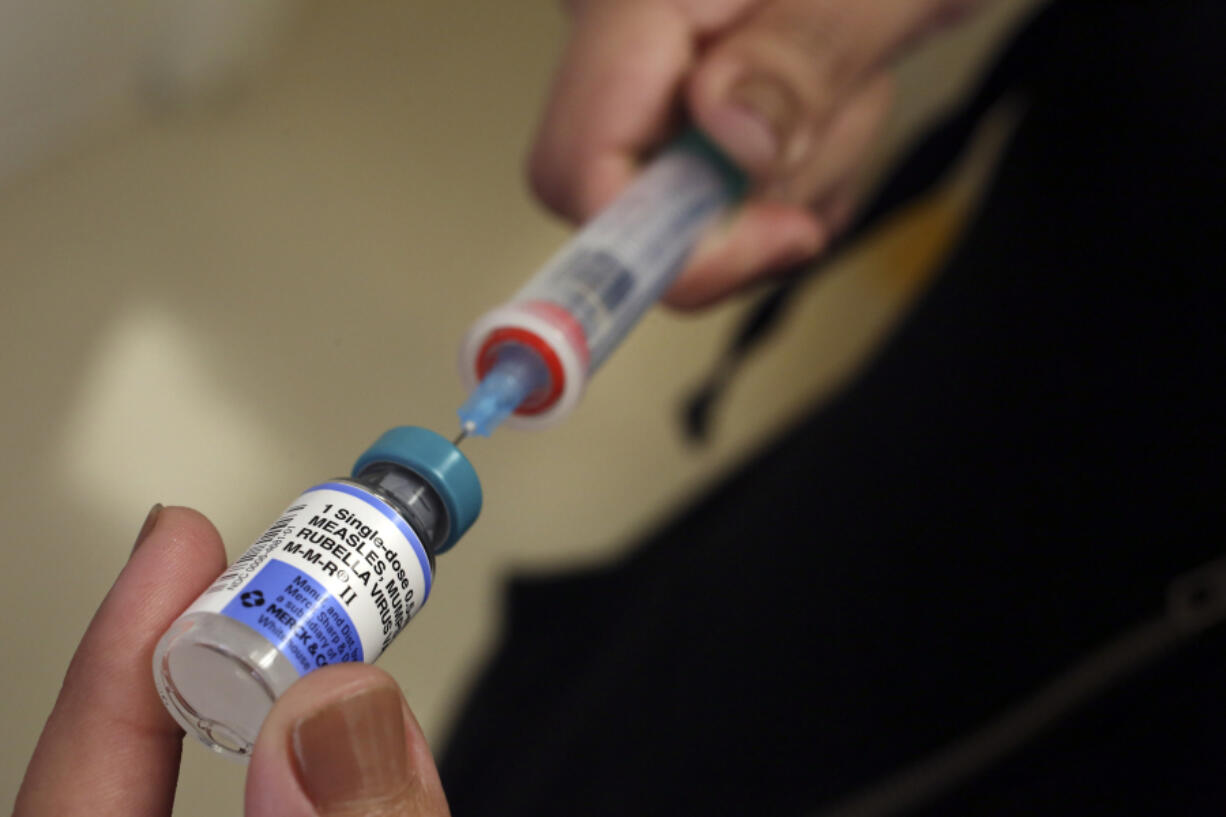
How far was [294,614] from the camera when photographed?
29 cm

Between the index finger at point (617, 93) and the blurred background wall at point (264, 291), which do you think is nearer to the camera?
the blurred background wall at point (264, 291)

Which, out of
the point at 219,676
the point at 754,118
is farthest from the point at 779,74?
the point at 219,676

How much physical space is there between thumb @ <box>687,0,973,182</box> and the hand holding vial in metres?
0.38

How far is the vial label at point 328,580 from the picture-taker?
0.29 meters

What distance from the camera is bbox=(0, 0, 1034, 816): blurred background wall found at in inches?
17.0

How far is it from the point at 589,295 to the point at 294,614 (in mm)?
240

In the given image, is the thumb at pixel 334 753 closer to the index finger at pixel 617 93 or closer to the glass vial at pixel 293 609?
the glass vial at pixel 293 609

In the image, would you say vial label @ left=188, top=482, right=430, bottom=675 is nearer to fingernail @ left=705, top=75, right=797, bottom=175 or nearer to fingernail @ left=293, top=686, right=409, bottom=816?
fingernail @ left=293, top=686, right=409, bottom=816

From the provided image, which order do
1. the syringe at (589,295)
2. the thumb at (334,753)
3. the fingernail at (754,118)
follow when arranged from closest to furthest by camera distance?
the thumb at (334,753) < the syringe at (589,295) < the fingernail at (754,118)

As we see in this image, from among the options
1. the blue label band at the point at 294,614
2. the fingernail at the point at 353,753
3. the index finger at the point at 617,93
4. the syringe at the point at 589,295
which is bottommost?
the fingernail at the point at 353,753

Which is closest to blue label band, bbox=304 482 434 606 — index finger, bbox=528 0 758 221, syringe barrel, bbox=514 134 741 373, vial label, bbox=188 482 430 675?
vial label, bbox=188 482 430 675

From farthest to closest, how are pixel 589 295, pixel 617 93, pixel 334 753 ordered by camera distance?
pixel 617 93, pixel 589 295, pixel 334 753

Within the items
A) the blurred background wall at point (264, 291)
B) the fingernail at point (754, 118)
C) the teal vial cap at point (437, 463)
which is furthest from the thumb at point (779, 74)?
the teal vial cap at point (437, 463)

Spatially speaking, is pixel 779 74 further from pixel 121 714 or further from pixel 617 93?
pixel 121 714
